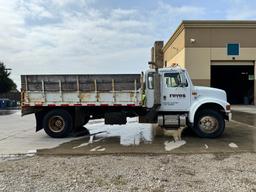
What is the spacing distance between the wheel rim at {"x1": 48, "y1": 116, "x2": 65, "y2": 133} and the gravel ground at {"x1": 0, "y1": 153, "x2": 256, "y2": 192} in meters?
3.76

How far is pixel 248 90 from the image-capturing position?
41469 millimetres

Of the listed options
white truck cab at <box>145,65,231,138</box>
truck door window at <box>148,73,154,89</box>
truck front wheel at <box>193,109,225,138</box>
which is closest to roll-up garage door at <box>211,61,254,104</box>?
white truck cab at <box>145,65,231,138</box>

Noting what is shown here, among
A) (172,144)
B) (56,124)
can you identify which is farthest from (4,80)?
(172,144)

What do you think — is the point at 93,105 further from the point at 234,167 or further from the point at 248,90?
the point at 248,90

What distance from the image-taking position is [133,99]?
12062mm

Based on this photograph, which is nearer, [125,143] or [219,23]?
[125,143]

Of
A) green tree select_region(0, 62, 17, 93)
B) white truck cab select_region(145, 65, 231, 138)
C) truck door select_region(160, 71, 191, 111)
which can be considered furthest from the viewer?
green tree select_region(0, 62, 17, 93)

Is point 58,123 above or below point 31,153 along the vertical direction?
above

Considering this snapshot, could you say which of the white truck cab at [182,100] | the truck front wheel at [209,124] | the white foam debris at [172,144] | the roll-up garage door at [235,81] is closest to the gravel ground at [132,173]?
the white foam debris at [172,144]

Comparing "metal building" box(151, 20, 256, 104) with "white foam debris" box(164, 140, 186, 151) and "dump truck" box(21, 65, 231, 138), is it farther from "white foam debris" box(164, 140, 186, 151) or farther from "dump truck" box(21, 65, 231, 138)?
"white foam debris" box(164, 140, 186, 151)

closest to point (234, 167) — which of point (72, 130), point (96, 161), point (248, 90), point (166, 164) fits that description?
point (166, 164)

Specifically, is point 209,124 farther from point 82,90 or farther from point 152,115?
point 82,90

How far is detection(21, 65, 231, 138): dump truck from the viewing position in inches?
474

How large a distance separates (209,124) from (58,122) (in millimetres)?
5279
